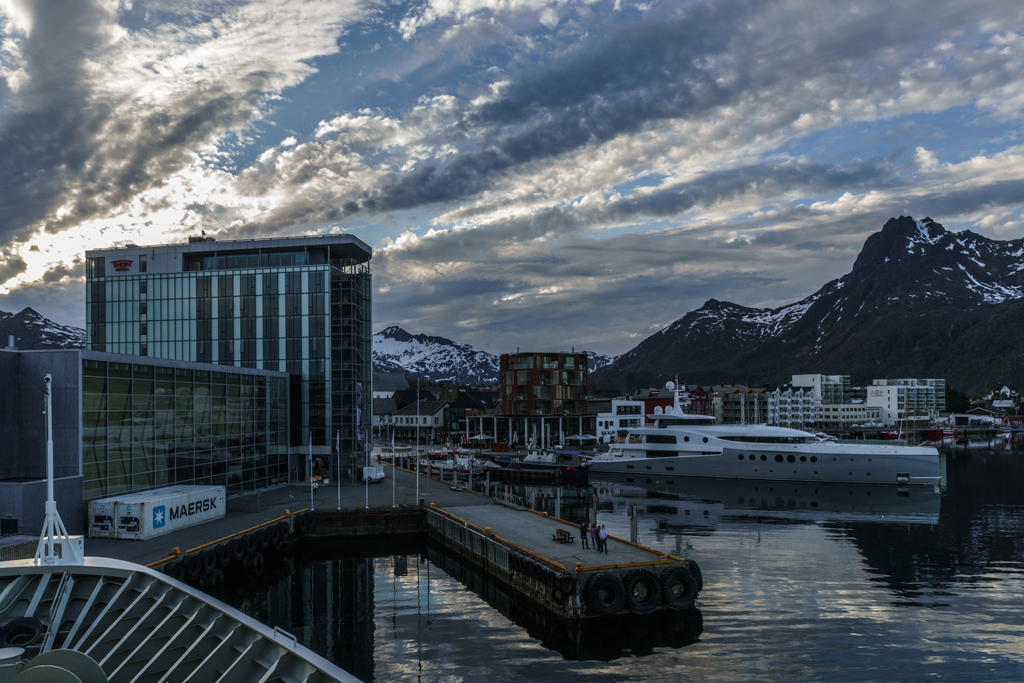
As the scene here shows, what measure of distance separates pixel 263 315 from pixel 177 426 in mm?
21536

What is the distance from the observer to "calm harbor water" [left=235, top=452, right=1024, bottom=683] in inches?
952

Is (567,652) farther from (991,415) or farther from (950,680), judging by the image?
(991,415)

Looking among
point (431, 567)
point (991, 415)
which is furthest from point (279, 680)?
point (991, 415)

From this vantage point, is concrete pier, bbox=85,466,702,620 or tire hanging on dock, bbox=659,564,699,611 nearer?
concrete pier, bbox=85,466,702,620

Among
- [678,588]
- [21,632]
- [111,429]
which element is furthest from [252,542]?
[678,588]

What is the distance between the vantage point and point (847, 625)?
28.0 meters

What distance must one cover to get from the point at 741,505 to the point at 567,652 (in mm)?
41185

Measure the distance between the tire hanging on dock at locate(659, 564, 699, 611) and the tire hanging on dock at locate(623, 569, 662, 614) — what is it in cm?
35

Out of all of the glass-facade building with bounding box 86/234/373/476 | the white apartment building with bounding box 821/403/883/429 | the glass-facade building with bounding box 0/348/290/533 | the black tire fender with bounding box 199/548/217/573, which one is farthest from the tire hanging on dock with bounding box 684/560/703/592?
the white apartment building with bounding box 821/403/883/429

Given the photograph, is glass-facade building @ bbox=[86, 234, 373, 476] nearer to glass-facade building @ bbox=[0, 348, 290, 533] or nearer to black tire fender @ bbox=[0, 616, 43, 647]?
glass-facade building @ bbox=[0, 348, 290, 533]

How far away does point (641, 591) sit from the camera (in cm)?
2936

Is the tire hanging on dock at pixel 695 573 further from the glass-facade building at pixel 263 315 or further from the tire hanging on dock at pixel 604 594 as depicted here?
the glass-facade building at pixel 263 315

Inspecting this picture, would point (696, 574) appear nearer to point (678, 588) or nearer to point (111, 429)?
point (678, 588)

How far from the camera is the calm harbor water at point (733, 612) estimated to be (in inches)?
952
